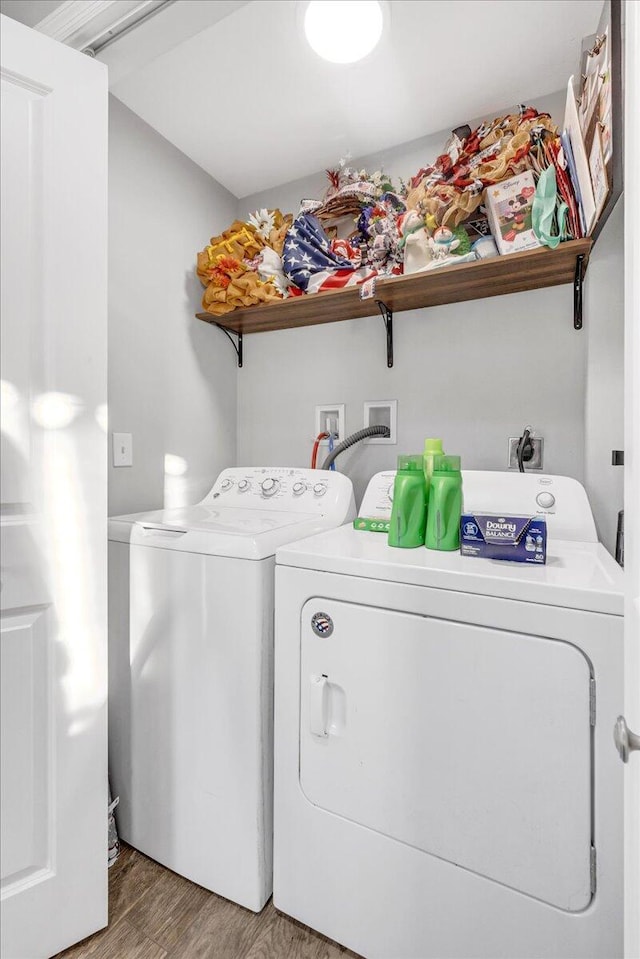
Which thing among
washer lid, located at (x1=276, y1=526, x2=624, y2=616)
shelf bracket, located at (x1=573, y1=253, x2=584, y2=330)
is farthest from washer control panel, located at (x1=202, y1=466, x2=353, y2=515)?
shelf bracket, located at (x1=573, y1=253, x2=584, y2=330)

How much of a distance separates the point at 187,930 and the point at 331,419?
168cm

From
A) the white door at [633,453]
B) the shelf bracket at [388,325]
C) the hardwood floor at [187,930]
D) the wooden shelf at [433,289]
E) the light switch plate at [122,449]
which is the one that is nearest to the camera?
the white door at [633,453]

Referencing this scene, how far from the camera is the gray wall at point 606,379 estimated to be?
4.42ft

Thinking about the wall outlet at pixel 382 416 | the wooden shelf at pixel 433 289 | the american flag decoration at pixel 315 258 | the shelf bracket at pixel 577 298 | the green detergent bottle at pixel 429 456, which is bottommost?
the green detergent bottle at pixel 429 456

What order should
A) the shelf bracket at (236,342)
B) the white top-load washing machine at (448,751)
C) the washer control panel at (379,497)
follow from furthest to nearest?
the shelf bracket at (236,342) < the washer control panel at (379,497) < the white top-load washing machine at (448,751)

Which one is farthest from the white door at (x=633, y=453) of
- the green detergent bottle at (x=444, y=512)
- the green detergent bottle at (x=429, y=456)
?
the green detergent bottle at (x=429, y=456)

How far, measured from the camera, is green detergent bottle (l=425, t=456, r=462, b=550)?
1.20 metres

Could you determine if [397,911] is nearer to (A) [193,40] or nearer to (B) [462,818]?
(B) [462,818]

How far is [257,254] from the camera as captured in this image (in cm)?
194

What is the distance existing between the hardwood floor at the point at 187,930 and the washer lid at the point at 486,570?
935 millimetres

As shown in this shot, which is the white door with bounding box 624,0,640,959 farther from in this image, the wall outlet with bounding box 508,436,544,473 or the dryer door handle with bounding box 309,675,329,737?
the wall outlet with bounding box 508,436,544,473

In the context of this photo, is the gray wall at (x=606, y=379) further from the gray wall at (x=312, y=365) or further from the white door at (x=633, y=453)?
the white door at (x=633, y=453)

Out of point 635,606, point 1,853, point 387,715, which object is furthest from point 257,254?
point 1,853

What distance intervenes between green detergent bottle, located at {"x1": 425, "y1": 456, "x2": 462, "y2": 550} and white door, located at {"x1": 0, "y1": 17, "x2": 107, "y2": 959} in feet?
2.76
